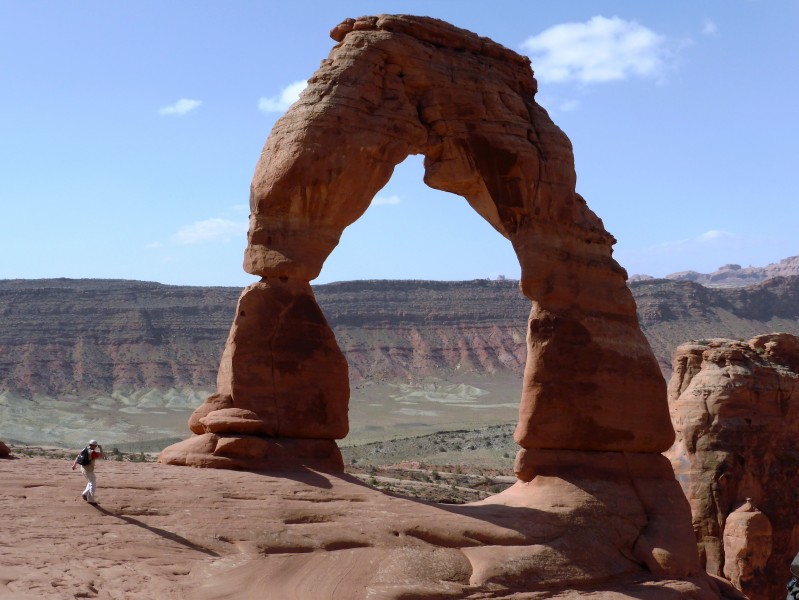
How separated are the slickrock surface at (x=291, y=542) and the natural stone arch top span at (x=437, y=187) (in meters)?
1.13

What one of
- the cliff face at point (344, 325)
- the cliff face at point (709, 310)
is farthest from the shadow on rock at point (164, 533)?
the cliff face at point (709, 310)

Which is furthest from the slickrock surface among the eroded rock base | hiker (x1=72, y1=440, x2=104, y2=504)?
the eroded rock base

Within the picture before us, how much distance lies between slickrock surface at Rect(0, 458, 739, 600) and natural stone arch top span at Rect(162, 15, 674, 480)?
3.71 ft

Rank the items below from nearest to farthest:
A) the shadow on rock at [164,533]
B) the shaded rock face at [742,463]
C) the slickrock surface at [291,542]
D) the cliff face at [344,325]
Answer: the slickrock surface at [291,542], the shadow on rock at [164,533], the shaded rock face at [742,463], the cliff face at [344,325]

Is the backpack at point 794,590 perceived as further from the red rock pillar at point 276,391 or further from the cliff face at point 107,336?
the cliff face at point 107,336

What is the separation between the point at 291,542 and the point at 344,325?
85517 mm

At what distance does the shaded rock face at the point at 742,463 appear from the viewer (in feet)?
71.9

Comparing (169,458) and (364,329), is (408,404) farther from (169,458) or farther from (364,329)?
(169,458)

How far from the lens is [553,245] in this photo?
60.0 ft

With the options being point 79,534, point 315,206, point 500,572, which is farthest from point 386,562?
point 315,206

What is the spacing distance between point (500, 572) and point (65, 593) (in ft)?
20.2

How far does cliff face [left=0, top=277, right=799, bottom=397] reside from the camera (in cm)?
8562

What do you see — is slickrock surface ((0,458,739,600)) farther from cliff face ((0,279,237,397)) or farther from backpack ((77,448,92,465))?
cliff face ((0,279,237,397))

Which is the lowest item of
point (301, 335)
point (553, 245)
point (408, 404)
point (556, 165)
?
point (408, 404)
